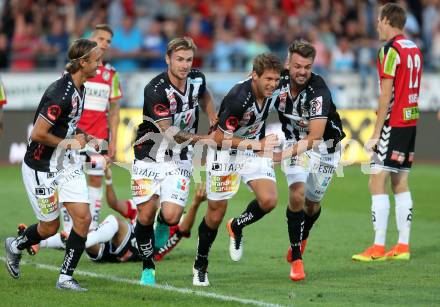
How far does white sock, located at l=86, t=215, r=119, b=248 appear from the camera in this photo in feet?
32.9

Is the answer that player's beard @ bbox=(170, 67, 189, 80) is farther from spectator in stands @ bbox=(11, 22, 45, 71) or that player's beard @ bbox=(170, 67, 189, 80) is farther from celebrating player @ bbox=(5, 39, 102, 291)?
spectator in stands @ bbox=(11, 22, 45, 71)

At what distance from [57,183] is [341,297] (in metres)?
2.62

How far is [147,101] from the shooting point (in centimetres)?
902

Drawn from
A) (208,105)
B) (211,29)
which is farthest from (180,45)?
(211,29)

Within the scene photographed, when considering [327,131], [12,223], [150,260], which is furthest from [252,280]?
[12,223]

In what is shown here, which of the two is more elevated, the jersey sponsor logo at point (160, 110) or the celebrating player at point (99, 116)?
the jersey sponsor logo at point (160, 110)

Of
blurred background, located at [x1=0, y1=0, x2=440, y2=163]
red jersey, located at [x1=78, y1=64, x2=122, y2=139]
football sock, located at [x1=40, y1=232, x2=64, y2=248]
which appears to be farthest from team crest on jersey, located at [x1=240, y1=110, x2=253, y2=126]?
blurred background, located at [x1=0, y1=0, x2=440, y2=163]

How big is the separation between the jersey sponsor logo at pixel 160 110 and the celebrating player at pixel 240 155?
52 centimetres

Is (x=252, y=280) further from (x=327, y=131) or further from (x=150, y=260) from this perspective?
(x=327, y=131)

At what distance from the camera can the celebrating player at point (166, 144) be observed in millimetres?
8969

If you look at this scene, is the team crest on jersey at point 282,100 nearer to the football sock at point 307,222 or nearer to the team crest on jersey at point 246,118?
the team crest on jersey at point 246,118

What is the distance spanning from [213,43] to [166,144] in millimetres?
13775

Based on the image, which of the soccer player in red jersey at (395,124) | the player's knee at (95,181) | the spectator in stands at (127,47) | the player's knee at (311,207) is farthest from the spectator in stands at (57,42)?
the player's knee at (311,207)

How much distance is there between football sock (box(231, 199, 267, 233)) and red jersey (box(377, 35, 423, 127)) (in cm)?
212
